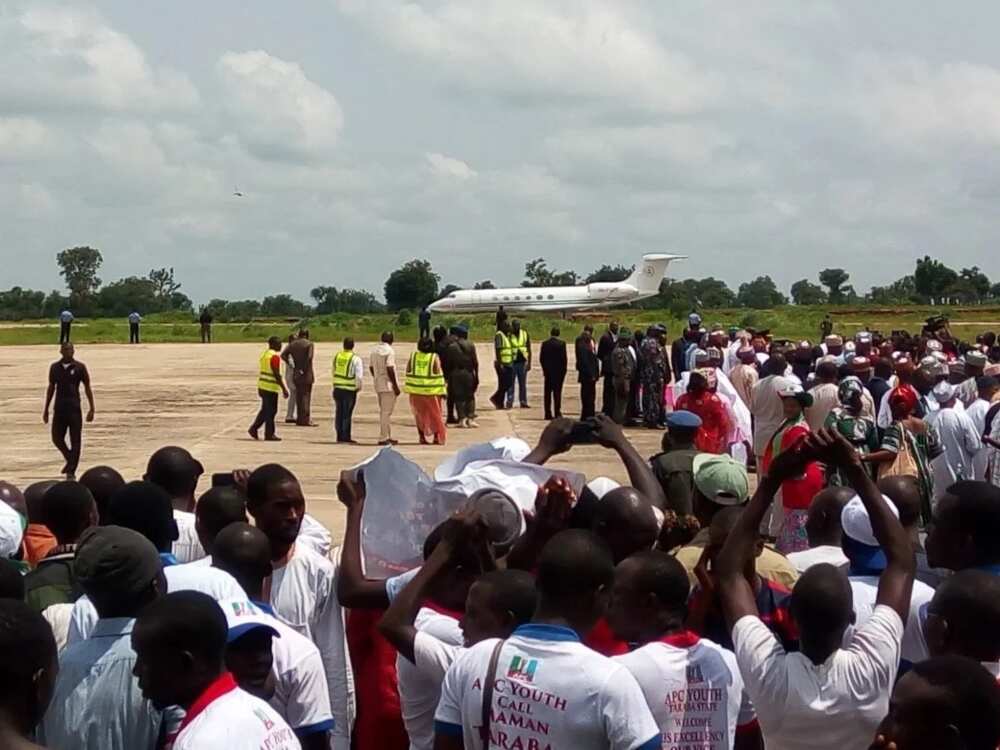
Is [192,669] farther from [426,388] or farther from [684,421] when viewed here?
[426,388]

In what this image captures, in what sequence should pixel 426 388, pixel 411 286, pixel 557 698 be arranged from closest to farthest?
pixel 557 698 < pixel 426 388 < pixel 411 286

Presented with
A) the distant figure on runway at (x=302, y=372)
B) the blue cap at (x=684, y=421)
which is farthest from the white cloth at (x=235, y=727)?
the distant figure on runway at (x=302, y=372)

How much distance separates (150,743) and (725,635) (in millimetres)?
2051

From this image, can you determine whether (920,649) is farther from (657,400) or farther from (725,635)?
(657,400)

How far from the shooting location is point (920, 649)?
452 cm

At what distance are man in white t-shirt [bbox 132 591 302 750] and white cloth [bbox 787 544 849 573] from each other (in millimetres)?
2824

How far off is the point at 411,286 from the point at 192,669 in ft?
376

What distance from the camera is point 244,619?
398 centimetres

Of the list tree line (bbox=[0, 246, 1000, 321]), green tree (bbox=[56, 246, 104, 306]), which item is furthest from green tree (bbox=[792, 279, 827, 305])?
green tree (bbox=[56, 246, 104, 306])

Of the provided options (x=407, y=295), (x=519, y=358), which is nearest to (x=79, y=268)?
(x=407, y=295)

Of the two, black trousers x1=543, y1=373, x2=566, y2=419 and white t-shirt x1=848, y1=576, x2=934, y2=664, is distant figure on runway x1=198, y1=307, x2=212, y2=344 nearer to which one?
black trousers x1=543, y1=373, x2=566, y2=419

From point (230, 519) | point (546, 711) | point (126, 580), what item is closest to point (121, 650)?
point (126, 580)

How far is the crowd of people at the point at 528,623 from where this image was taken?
3359 millimetres

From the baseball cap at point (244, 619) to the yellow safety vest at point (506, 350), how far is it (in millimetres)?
21919
